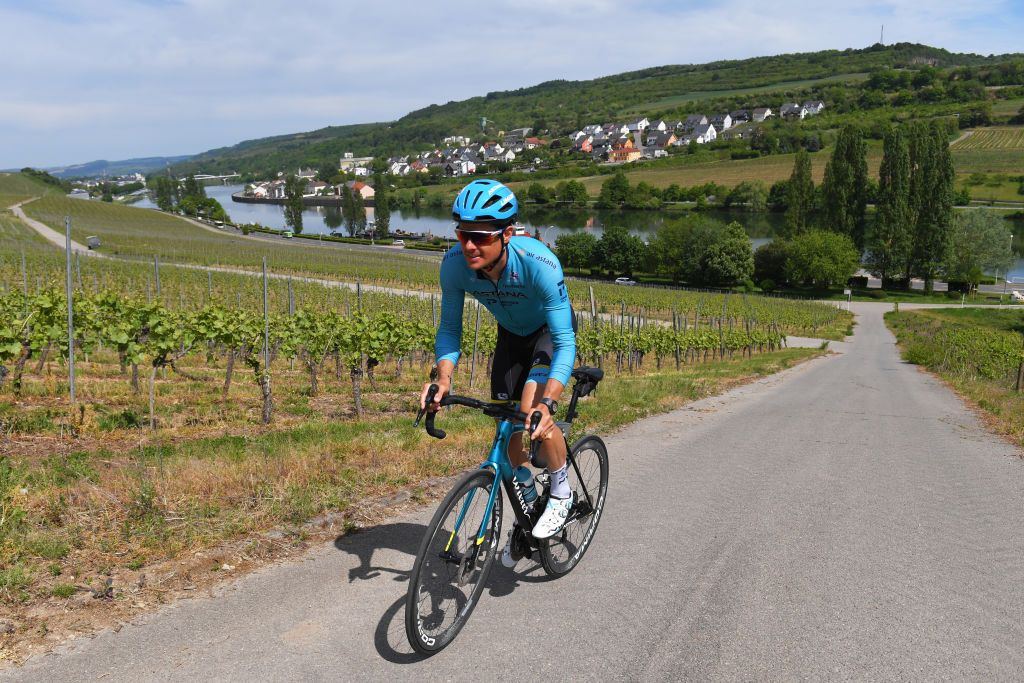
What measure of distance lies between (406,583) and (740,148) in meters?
207

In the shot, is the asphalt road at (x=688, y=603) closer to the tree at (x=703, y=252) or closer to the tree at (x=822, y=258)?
the tree at (x=822, y=258)

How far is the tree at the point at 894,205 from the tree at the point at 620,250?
2916 cm

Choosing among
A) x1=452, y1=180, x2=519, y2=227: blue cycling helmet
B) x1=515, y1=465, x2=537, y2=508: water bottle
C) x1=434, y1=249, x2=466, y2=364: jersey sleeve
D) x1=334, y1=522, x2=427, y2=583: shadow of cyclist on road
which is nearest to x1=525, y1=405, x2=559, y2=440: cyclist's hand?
x1=515, y1=465, x2=537, y2=508: water bottle

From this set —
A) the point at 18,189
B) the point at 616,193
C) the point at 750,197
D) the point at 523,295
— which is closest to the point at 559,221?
the point at 616,193

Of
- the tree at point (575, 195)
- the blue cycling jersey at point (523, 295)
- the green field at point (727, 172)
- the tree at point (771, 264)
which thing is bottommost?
the tree at point (771, 264)

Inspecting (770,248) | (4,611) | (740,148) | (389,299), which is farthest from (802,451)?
(740,148)

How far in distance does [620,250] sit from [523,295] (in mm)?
95691

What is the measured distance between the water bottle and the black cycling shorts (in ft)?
1.50

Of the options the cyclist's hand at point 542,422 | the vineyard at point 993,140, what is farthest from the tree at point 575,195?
the cyclist's hand at point 542,422

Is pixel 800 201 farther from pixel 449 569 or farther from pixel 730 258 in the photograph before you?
pixel 449 569

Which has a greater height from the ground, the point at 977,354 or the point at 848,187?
the point at 848,187

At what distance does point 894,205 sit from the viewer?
8262 cm

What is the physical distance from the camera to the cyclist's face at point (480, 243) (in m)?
4.11

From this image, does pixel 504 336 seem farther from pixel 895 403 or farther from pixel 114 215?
pixel 114 215
